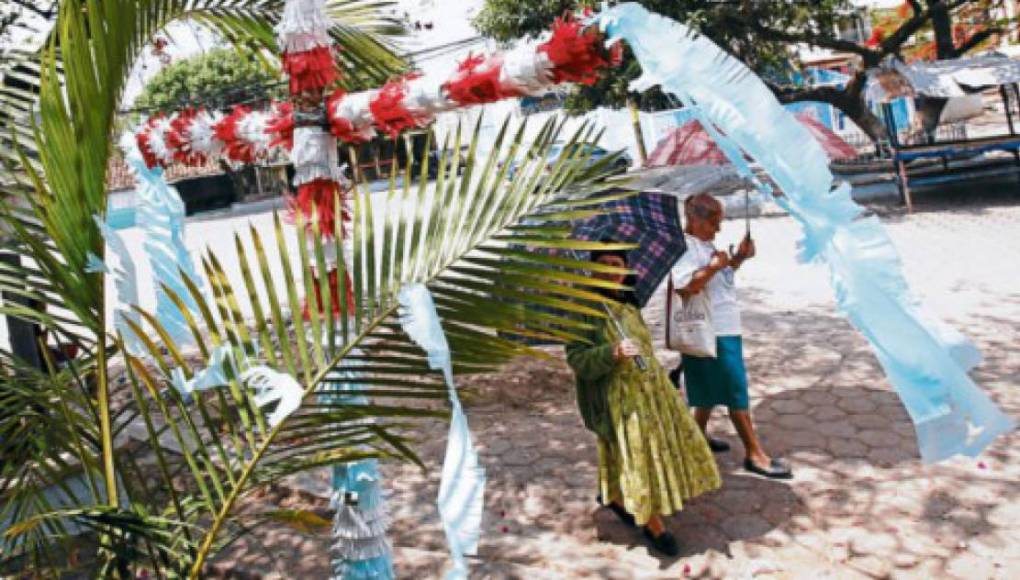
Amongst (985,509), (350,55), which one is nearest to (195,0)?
(350,55)

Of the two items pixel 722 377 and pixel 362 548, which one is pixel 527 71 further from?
pixel 722 377

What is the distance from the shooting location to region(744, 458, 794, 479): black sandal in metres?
4.07

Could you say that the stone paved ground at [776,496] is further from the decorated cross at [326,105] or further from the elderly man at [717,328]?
the decorated cross at [326,105]

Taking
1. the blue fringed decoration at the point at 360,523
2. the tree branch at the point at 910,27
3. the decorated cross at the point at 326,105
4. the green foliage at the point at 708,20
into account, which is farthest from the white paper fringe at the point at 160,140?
the tree branch at the point at 910,27

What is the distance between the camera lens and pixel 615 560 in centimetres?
346

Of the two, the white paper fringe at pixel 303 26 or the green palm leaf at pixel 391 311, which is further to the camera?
the white paper fringe at pixel 303 26

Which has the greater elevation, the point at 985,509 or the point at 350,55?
the point at 350,55

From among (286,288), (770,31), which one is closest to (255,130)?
(286,288)

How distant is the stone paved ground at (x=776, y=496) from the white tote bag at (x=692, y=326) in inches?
24.5

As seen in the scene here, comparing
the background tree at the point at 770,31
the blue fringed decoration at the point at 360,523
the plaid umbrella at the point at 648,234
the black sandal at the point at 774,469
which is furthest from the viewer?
the background tree at the point at 770,31

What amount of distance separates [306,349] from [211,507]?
1.55 feet

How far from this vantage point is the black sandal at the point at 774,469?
160 inches

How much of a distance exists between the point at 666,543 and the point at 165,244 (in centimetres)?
231

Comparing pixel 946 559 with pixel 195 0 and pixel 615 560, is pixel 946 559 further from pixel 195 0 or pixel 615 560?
pixel 195 0
